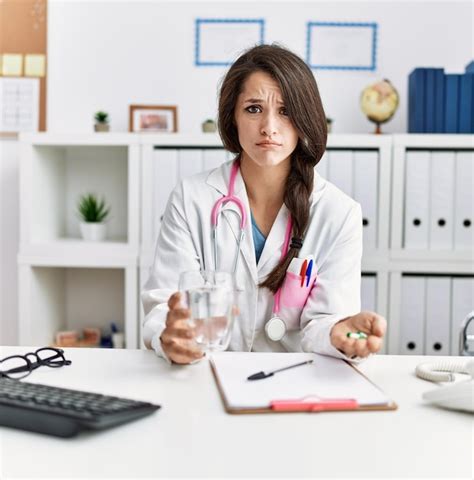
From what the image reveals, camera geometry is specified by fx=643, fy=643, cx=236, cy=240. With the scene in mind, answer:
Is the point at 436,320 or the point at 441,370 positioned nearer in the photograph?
the point at 441,370

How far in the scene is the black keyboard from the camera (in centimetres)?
74

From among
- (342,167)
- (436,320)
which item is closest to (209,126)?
(342,167)

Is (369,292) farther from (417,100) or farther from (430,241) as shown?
(417,100)

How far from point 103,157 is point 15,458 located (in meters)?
2.17

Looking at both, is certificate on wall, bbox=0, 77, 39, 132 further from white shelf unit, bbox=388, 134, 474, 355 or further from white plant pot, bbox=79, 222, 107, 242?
white shelf unit, bbox=388, 134, 474, 355

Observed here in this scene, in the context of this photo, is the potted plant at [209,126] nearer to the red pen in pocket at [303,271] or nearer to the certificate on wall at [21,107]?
the certificate on wall at [21,107]

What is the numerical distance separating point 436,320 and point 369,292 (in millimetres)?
274

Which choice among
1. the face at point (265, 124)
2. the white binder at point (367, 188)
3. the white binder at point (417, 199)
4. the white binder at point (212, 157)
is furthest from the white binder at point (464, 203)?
the face at point (265, 124)

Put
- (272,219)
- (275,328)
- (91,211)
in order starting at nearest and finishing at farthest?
1. (275,328)
2. (272,219)
3. (91,211)

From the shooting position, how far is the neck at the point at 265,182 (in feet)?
5.48

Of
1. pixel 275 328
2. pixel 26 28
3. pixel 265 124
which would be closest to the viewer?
pixel 275 328

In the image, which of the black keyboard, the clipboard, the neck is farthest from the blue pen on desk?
the black keyboard

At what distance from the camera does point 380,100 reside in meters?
2.46

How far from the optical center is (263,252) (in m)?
1.56
